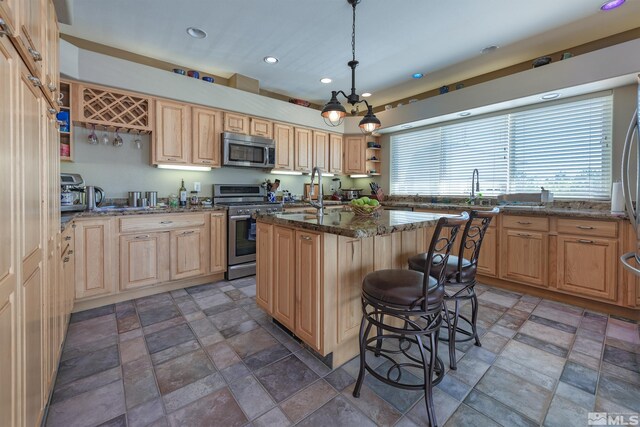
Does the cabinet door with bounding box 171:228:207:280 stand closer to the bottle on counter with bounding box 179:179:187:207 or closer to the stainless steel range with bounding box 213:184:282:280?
the stainless steel range with bounding box 213:184:282:280

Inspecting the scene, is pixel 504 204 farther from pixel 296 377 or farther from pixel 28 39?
pixel 28 39

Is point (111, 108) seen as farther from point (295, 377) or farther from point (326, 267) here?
point (295, 377)

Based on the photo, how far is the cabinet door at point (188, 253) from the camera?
10.4 feet

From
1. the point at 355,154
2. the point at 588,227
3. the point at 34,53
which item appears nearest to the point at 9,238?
the point at 34,53

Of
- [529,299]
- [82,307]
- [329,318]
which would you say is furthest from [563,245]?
[82,307]

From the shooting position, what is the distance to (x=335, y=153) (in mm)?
5207

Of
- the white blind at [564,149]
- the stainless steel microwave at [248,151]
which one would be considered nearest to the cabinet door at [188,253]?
the stainless steel microwave at [248,151]

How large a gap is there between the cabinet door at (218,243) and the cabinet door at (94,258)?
979mm

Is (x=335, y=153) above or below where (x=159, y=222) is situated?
above

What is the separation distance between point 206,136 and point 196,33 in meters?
1.15

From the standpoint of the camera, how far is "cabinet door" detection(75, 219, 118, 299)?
8.54 ft

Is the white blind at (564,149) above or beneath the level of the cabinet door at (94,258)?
above

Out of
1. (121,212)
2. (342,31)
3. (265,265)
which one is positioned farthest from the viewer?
(342,31)

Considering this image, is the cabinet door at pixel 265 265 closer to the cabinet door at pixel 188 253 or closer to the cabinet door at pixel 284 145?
the cabinet door at pixel 188 253
